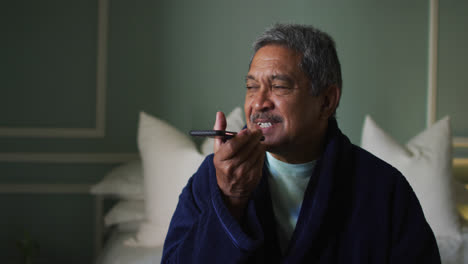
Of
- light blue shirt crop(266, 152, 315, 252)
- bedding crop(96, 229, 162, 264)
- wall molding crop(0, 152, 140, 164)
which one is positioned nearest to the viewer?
light blue shirt crop(266, 152, 315, 252)

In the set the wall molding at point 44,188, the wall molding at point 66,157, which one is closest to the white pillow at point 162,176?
the wall molding at point 66,157

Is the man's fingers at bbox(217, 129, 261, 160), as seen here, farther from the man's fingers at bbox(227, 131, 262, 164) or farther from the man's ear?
the man's ear

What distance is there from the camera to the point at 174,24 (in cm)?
243

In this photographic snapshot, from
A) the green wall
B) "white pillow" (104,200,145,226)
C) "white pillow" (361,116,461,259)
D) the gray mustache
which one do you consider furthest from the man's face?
the green wall

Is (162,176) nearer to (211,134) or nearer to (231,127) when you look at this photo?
(231,127)

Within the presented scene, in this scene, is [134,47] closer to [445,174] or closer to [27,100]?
[27,100]

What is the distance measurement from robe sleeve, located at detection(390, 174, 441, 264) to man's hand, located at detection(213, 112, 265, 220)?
19.7 inches

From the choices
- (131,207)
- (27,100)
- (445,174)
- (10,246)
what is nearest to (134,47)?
(27,100)

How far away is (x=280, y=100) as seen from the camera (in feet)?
4.19

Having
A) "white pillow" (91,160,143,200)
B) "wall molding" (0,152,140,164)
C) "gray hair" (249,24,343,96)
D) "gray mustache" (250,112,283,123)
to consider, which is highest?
"gray hair" (249,24,343,96)

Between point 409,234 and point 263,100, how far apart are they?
58cm

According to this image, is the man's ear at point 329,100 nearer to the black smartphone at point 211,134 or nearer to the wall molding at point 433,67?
the black smartphone at point 211,134

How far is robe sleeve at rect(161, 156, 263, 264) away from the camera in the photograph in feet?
3.46

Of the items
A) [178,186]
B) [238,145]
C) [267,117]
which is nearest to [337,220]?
[267,117]
